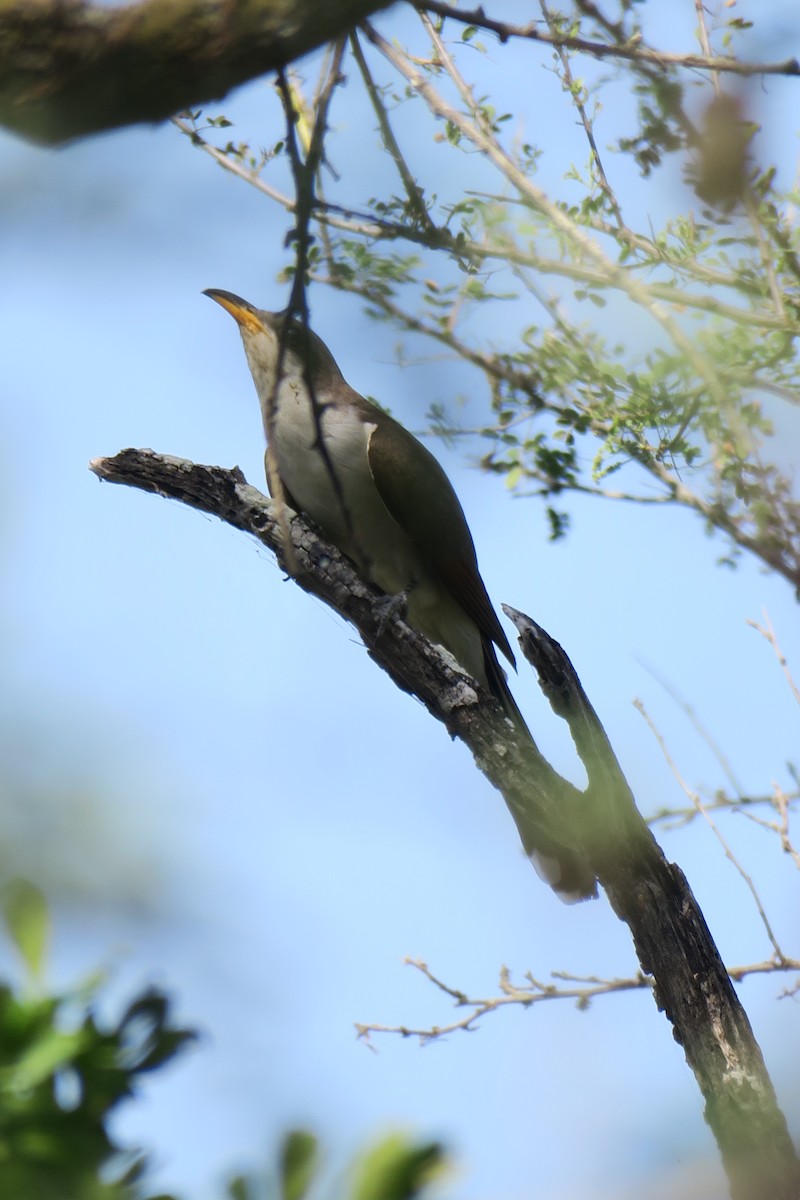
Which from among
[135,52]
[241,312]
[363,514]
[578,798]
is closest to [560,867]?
[578,798]

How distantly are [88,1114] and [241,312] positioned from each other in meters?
4.14

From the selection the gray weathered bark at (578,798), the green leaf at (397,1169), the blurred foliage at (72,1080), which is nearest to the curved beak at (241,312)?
the gray weathered bark at (578,798)

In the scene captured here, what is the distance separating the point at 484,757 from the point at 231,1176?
8.19 feet

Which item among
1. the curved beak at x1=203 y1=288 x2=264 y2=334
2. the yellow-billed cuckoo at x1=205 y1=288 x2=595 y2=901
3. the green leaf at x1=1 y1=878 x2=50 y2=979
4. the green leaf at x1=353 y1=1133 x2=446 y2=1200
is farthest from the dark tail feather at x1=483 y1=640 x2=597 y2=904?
the green leaf at x1=1 y1=878 x2=50 y2=979

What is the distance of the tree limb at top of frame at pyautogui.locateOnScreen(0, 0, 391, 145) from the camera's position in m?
1.55

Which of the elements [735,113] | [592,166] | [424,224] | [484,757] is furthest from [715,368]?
[484,757]

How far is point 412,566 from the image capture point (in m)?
4.96

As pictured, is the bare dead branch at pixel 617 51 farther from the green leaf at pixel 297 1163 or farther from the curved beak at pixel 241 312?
the curved beak at pixel 241 312

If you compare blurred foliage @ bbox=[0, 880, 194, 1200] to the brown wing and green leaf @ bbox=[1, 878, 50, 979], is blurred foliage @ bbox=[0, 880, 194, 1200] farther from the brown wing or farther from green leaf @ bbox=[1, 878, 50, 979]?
the brown wing

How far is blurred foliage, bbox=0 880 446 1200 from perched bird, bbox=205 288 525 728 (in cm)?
318

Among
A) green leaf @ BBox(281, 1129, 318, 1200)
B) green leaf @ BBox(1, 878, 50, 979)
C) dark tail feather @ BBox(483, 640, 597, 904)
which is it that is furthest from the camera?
dark tail feather @ BBox(483, 640, 597, 904)

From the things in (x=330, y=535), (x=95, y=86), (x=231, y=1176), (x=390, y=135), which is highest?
(x=330, y=535)

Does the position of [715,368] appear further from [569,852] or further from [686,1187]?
[569,852]

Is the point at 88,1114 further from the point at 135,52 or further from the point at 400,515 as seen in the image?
the point at 400,515
